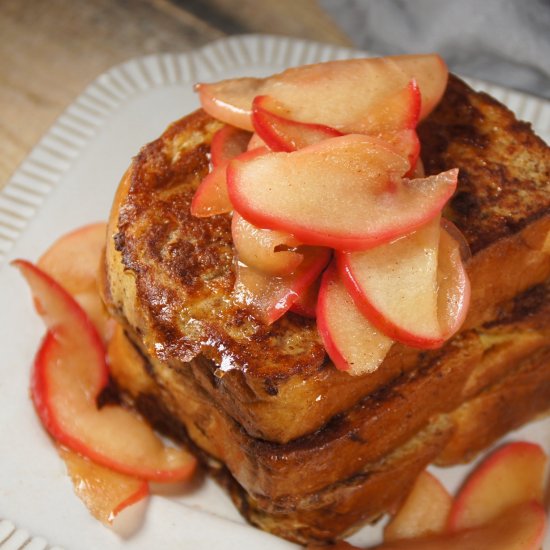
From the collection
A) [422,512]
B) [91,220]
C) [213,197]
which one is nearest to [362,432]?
[422,512]

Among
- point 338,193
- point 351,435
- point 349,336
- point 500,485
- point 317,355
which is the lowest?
point 500,485

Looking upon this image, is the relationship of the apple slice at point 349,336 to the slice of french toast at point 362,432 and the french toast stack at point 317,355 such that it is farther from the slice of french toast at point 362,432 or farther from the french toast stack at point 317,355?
the slice of french toast at point 362,432

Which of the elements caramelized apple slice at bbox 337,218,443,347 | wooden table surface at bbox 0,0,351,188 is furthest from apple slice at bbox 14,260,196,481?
wooden table surface at bbox 0,0,351,188

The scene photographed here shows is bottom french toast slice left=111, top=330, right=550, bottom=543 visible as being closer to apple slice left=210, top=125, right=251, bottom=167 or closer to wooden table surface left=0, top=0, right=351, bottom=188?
apple slice left=210, top=125, right=251, bottom=167

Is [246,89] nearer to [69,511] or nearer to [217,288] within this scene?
[217,288]

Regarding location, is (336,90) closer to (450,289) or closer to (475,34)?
(450,289)

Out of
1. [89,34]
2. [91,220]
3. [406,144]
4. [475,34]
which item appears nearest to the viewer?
[406,144]

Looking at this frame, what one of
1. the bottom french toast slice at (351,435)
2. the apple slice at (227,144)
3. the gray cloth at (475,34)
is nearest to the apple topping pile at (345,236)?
the apple slice at (227,144)
